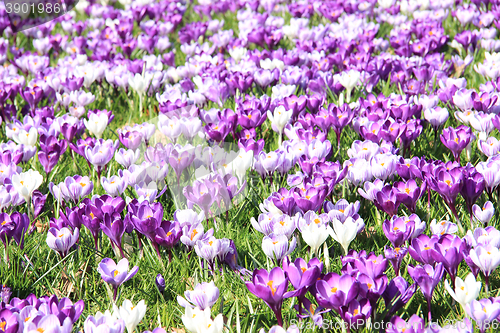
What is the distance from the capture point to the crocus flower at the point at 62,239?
8.99 ft

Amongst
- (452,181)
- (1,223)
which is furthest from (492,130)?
(1,223)

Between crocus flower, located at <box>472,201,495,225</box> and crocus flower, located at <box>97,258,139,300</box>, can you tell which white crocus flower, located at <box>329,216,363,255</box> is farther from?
crocus flower, located at <box>97,258,139,300</box>

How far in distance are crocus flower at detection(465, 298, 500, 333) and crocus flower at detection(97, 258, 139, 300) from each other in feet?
4.99

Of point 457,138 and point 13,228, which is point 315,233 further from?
point 13,228

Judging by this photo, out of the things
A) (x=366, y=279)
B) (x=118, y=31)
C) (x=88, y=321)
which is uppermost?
(x=366, y=279)

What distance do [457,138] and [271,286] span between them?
2.02 m

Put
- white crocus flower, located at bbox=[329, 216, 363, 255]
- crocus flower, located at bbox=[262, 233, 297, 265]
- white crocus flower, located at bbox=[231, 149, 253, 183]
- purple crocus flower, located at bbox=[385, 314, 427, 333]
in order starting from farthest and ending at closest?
white crocus flower, located at bbox=[231, 149, 253, 183], white crocus flower, located at bbox=[329, 216, 363, 255], crocus flower, located at bbox=[262, 233, 297, 265], purple crocus flower, located at bbox=[385, 314, 427, 333]

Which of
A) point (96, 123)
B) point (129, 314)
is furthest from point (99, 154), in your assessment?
point (129, 314)

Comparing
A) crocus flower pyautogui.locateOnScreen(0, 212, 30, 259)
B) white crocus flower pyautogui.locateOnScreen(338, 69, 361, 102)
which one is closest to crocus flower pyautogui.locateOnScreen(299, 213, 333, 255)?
crocus flower pyautogui.locateOnScreen(0, 212, 30, 259)

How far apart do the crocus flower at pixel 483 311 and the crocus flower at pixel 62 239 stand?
79.6 inches

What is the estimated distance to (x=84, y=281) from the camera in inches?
112

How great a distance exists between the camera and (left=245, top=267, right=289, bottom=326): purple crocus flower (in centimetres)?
218

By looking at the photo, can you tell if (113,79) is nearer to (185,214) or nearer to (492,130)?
(185,214)

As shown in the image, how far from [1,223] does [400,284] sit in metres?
2.18
